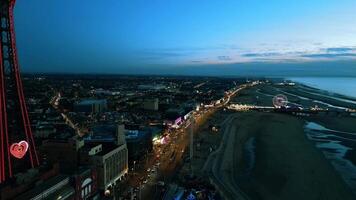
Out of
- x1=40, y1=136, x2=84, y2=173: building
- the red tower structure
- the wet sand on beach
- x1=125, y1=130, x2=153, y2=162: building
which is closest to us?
the red tower structure

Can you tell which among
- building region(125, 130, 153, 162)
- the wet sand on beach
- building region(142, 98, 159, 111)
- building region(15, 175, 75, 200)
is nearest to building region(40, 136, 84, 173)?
building region(15, 175, 75, 200)

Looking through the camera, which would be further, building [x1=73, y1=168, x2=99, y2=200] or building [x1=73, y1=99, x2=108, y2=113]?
building [x1=73, y1=99, x2=108, y2=113]

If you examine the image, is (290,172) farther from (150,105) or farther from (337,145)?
(150,105)

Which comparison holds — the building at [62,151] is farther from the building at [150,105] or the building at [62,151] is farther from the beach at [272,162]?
the building at [150,105]

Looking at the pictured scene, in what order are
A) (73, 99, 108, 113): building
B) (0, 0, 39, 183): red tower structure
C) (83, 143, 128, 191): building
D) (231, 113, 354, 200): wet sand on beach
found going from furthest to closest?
1. (73, 99, 108, 113): building
2. (83, 143, 128, 191): building
3. (231, 113, 354, 200): wet sand on beach
4. (0, 0, 39, 183): red tower structure

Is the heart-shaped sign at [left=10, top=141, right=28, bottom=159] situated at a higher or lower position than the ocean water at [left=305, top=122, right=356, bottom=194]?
higher

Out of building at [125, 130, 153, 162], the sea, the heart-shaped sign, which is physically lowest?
the sea

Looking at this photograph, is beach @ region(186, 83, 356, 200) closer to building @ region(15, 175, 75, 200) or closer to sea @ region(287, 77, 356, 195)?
sea @ region(287, 77, 356, 195)

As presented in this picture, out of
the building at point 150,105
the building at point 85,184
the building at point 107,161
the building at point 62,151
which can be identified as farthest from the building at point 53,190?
the building at point 150,105
